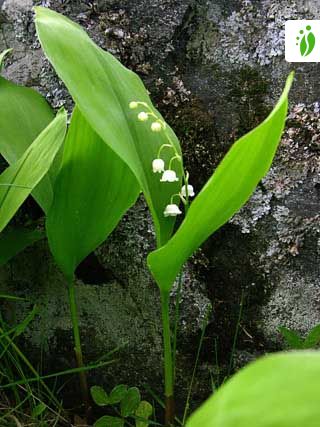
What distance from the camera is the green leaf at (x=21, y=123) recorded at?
92 centimetres

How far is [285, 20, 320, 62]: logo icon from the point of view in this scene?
3.55 feet

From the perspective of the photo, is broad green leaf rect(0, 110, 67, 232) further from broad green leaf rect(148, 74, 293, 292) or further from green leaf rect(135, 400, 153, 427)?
green leaf rect(135, 400, 153, 427)

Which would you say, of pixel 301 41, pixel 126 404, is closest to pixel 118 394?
pixel 126 404

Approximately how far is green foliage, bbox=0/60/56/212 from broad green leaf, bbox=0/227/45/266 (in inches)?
4.9

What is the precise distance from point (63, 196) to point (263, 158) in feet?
1.11

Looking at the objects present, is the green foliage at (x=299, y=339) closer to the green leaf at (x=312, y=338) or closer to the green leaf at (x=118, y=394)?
the green leaf at (x=312, y=338)

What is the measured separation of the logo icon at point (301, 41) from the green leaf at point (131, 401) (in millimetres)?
632

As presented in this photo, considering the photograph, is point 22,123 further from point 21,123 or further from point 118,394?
point 118,394

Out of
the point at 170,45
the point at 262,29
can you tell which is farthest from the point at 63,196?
the point at 262,29

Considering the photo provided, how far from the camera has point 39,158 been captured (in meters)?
0.83

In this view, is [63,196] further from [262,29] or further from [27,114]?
[262,29]

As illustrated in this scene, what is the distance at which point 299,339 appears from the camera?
3.43ft

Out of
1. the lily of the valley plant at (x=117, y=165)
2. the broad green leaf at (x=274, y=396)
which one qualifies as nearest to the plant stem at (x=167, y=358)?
Result: the lily of the valley plant at (x=117, y=165)

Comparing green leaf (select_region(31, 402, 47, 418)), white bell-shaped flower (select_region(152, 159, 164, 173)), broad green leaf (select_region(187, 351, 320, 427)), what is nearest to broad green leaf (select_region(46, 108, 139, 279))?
white bell-shaped flower (select_region(152, 159, 164, 173))
